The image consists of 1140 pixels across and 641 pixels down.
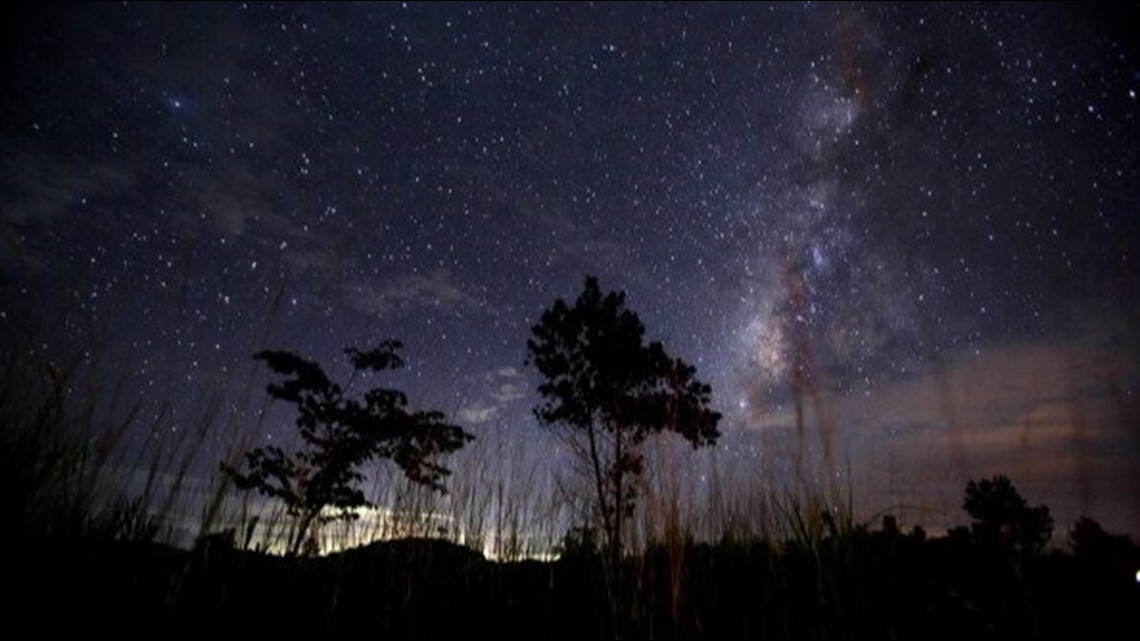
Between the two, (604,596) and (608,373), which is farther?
(608,373)

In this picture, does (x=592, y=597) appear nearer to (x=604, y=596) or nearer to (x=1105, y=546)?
(x=604, y=596)

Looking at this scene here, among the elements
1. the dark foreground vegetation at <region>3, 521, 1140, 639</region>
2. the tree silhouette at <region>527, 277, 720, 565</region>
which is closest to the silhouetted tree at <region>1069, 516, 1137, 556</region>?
the dark foreground vegetation at <region>3, 521, 1140, 639</region>

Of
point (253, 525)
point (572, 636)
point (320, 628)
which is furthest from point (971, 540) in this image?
point (253, 525)

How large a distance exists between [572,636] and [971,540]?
2.72m

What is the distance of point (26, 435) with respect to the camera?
270 centimetres

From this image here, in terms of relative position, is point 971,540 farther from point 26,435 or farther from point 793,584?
point 26,435

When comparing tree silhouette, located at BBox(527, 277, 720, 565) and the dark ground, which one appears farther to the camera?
tree silhouette, located at BBox(527, 277, 720, 565)

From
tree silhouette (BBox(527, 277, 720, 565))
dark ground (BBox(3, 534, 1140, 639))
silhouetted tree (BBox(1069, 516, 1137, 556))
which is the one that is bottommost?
dark ground (BBox(3, 534, 1140, 639))

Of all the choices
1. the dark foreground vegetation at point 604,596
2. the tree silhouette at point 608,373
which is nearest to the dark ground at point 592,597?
the dark foreground vegetation at point 604,596

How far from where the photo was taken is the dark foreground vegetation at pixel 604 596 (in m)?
2.38

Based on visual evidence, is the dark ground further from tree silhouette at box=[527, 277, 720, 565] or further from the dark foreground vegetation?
tree silhouette at box=[527, 277, 720, 565]

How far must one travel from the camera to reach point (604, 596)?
3.75 metres

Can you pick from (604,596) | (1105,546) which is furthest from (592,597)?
(1105,546)

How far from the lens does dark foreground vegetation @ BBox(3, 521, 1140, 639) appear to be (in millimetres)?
2379
